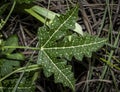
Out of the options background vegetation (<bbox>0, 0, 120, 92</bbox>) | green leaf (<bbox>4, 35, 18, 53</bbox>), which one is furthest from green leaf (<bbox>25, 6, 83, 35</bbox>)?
green leaf (<bbox>4, 35, 18, 53</bbox>)

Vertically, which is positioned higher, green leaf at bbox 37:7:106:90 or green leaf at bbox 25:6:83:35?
green leaf at bbox 25:6:83:35

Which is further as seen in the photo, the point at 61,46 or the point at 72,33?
the point at 72,33

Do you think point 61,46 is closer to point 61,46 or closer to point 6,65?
point 61,46

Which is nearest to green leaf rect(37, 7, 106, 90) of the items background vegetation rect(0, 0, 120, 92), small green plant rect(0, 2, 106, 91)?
small green plant rect(0, 2, 106, 91)

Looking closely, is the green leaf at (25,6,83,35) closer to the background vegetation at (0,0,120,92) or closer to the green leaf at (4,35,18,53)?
the background vegetation at (0,0,120,92)

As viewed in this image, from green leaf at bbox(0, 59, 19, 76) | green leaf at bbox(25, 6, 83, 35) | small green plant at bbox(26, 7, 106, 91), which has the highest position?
green leaf at bbox(25, 6, 83, 35)

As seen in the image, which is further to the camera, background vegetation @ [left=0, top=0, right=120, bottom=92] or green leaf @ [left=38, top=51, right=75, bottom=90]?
background vegetation @ [left=0, top=0, right=120, bottom=92]

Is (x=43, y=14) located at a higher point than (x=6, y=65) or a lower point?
higher

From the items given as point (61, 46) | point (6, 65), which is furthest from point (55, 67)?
point (6, 65)

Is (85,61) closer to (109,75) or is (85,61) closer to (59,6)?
(109,75)

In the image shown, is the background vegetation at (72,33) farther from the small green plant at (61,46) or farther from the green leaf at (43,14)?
the small green plant at (61,46)
